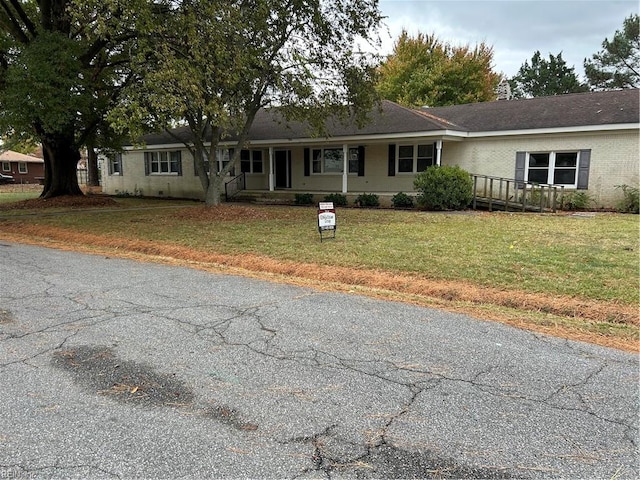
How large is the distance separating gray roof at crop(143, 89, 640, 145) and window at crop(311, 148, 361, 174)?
4.22ft

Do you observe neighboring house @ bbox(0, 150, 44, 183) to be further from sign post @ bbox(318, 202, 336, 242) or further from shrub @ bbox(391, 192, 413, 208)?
sign post @ bbox(318, 202, 336, 242)

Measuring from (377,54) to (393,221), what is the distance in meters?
5.81

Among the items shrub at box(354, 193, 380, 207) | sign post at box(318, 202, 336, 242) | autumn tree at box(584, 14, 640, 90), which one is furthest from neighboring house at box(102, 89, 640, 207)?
autumn tree at box(584, 14, 640, 90)

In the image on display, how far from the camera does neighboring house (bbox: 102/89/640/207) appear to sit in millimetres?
15484

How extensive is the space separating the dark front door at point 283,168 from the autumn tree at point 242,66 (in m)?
6.60

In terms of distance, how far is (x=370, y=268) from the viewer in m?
7.13

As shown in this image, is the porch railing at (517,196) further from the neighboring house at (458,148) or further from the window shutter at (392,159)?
the window shutter at (392,159)

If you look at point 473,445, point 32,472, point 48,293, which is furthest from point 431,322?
point 48,293

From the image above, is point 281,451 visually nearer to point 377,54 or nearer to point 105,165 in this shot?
point 377,54

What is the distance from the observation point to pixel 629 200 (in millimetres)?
14859

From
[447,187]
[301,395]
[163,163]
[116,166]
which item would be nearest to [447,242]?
Answer: [301,395]

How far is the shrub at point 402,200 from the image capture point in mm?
17297

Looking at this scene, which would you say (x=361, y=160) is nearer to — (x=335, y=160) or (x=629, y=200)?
(x=335, y=160)

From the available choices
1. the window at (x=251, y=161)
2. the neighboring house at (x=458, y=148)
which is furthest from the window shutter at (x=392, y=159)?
the window at (x=251, y=161)
